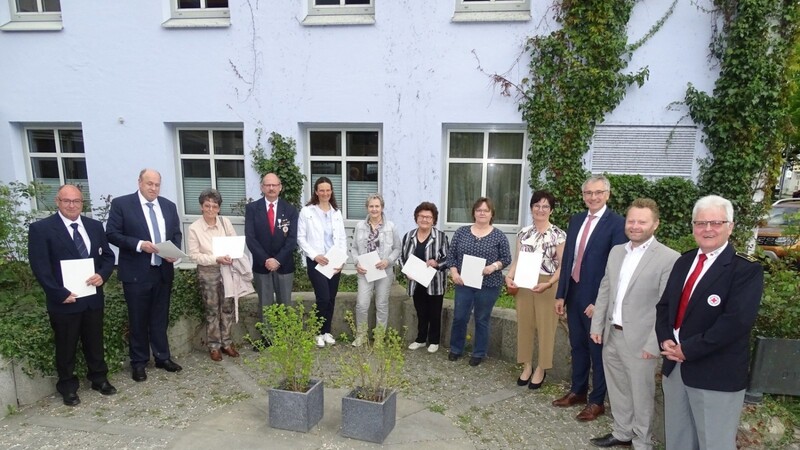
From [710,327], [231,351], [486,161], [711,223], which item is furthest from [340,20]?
[710,327]

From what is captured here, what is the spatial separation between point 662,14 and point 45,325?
899 centimetres

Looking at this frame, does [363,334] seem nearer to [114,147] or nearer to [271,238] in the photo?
[271,238]

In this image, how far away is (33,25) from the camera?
8297mm

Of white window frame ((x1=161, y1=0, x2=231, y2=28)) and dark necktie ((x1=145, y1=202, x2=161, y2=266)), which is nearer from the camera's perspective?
dark necktie ((x1=145, y1=202, x2=161, y2=266))

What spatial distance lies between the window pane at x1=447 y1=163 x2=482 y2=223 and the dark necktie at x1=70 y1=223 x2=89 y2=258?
18.8 feet

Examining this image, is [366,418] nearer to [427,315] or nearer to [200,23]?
[427,315]

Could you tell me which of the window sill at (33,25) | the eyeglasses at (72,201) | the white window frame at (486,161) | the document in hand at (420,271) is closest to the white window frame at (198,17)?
the window sill at (33,25)

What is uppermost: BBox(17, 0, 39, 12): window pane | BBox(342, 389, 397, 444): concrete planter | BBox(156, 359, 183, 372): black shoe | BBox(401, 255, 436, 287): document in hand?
BBox(17, 0, 39, 12): window pane

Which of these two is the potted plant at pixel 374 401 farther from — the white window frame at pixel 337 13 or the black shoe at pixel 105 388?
the white window frame at pixel 337 13

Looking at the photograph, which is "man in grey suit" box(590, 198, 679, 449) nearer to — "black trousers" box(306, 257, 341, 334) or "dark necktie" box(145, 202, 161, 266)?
"black trousers" box(306, 257, 341, 334)

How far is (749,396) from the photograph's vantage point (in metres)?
3.36

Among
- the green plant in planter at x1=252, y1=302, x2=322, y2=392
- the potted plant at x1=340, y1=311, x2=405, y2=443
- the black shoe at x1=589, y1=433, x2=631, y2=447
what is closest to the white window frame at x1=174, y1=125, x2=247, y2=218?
the green plant in planter at x1=252, y1=302, x2=322, y2=392

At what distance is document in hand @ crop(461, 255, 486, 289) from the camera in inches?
183

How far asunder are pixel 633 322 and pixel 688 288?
0.58 metres
